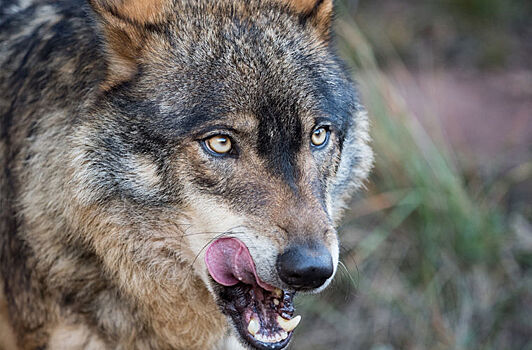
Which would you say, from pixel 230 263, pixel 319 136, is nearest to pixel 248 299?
pixel 230 263

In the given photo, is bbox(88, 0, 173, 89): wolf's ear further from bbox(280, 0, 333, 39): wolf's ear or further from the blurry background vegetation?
the blurry background vegetation

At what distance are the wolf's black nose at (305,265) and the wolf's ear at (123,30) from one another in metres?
1.09

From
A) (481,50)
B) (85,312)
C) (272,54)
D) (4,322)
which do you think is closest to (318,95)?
(272,54)

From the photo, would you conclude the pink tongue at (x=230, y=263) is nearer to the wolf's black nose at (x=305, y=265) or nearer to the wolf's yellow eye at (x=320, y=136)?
the wolf's black nose at (x=305, y=265)

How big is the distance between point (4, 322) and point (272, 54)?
6.98 feet

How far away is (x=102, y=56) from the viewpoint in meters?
3.24

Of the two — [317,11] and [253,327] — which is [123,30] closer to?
[317,11]

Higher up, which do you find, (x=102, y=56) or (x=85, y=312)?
(x=102, y=56)

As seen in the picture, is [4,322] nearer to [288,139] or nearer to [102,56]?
[102,56]

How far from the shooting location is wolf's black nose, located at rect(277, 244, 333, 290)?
105 inches

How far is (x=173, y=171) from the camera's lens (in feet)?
9.83

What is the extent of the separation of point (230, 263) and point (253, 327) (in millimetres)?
284

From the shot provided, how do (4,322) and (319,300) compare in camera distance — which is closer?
(4,322)

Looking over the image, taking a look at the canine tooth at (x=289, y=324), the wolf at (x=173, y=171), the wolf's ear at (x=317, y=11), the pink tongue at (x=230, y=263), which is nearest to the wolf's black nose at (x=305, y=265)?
the wolf at (x=173, y=171)
